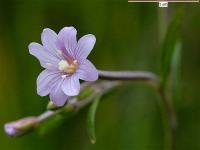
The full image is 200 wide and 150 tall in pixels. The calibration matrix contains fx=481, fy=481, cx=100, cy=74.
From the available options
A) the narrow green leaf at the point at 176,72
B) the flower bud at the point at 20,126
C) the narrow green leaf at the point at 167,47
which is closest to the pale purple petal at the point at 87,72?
the flower bud at the point at 20,126

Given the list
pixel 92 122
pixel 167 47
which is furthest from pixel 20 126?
pixel 167 47

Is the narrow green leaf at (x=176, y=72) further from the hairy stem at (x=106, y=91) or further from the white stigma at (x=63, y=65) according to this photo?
the white stigma at (x=63, y=65)

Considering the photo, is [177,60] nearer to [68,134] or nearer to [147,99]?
[147,99]

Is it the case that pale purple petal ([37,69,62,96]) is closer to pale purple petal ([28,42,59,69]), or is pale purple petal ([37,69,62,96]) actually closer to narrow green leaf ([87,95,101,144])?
pale purple petal ([28,42,59,69])

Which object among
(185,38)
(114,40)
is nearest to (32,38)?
(114,40)

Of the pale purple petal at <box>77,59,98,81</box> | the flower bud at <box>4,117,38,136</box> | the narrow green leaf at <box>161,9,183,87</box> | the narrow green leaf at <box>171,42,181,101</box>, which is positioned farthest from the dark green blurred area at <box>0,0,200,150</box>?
the pale purple petal at <box>77,59,98,81</box>

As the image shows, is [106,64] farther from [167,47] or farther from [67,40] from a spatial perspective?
[67,40]
